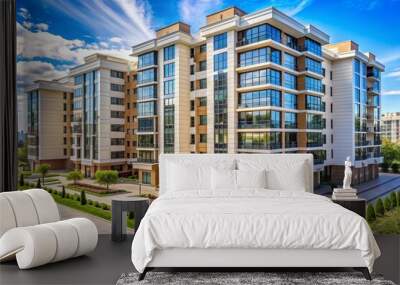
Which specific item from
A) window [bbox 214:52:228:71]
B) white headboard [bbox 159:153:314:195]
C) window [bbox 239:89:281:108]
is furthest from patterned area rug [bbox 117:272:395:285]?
window [bbox 214:52:228:71]

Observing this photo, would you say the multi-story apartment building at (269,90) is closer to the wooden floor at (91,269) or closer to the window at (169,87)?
the window at (169,87)

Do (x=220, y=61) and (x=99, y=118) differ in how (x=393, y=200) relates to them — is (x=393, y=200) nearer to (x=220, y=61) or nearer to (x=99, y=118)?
(x=220, y=61)

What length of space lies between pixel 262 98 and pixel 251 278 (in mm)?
2583

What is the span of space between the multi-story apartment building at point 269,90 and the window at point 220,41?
0.04 feet

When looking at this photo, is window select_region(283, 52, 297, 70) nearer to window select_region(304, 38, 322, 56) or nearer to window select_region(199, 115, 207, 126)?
window select_region(304, 38, 322, 56)

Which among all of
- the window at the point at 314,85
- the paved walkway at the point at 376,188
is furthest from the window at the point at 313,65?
the paved walkway at the point at 376,188

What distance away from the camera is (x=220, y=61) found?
17.5 ft

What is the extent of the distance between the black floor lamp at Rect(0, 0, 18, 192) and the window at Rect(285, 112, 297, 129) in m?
3.54

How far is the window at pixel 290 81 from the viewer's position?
5199mm

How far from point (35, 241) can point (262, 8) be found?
3856 mm

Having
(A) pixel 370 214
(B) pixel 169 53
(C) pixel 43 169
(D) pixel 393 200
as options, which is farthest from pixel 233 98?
(C) pixel 43 169

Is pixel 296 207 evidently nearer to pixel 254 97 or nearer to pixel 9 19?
pixel 254 97

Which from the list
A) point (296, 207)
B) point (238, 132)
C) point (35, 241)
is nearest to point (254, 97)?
point (238, 132)

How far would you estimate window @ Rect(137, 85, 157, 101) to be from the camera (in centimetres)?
559
